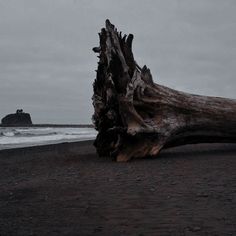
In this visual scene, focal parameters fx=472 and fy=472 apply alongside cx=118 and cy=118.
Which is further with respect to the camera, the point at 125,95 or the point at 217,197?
the point at 125,95

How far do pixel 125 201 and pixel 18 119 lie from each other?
339ft

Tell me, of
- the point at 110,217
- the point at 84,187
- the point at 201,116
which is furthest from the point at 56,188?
the point at 201,116

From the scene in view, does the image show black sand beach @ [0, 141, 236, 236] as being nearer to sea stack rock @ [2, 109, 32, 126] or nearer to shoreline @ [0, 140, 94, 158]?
shoreline @ [0, 140, 94, 158]

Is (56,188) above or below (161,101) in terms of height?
below

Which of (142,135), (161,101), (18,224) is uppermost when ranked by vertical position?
(161,101)

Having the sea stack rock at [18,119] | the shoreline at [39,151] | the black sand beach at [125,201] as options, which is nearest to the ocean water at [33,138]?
the shoreline at [39,151]

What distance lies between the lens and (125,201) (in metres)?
6.01

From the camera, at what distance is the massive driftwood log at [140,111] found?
1108cm

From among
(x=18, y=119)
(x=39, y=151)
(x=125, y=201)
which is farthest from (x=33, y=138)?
(x=18, y=119)

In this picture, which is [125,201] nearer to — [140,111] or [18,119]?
[140,111]

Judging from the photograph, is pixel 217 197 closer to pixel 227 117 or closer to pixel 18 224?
pixel 18 224

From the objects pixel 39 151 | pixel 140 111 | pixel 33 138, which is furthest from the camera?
pixel 33 138

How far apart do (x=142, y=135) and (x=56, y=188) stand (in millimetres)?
3914

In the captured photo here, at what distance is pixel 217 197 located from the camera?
5.85 meters
